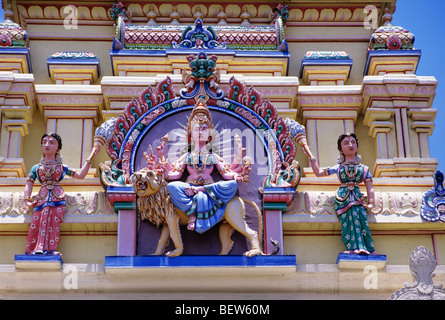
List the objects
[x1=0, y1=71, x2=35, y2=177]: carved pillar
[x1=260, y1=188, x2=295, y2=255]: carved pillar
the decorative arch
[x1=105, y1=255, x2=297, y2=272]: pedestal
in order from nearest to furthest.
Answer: [x1=105, y1=255, x2=297, y2=272]: pedestal, [x1=260, y1=188, x2=295, y2=255]: carved pillar, the decorative arch, [x1=0, y1=71, x2=35, y2=177]: carved pillar

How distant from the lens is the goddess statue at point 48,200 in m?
12.5

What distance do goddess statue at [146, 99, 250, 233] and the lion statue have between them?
102mm

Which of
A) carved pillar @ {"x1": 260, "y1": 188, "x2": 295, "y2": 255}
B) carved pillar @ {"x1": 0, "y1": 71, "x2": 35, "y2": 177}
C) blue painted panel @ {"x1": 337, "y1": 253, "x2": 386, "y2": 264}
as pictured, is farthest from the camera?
carved pillar @ {"x1": 0, "y1": 71, "x2": 35, "y2": 177}

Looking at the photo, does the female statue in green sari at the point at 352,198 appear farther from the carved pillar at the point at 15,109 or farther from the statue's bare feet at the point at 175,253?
the carved pillar at the point at 15,109

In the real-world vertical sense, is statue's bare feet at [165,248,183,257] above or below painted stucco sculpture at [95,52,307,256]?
below

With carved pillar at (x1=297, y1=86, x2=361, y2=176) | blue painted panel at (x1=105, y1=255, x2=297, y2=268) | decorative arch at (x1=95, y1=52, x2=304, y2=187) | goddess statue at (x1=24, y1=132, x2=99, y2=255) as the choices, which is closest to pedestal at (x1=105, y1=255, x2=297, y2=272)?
blue painted panel at (x1=105, y1=255, x2=297, y2=268)

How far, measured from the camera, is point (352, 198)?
12.8m

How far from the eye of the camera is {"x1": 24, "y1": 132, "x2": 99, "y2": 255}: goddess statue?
40.9 feet

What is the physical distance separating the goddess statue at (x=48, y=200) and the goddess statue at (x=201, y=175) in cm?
124

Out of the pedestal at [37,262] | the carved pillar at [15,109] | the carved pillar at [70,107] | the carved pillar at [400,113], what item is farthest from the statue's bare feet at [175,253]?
the carved pillar at [400,113]

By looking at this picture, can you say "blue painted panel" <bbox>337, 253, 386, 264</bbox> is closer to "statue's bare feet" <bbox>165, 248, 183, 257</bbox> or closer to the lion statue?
the lion statue

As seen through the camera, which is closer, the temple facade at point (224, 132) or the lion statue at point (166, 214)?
the temple facade at point (224, 132)

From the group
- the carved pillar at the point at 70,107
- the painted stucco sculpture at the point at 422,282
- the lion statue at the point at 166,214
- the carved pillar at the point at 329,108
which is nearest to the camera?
the painted stucco sculpture at the point at 422,282
